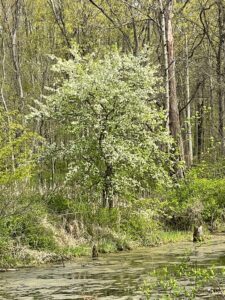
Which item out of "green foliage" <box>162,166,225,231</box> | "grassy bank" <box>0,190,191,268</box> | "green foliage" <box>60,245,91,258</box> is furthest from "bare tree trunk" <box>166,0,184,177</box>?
"green foliage" <box>60,245,91,258</box>

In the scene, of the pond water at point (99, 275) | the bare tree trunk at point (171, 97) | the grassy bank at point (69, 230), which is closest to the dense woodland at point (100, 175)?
the grassy bank at point (69, 230)

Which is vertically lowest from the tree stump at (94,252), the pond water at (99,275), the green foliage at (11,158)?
the pond water at (99,275)

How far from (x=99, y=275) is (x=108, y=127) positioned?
6.55 metres

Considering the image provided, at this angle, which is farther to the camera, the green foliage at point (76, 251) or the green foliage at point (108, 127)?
the green foliage at point (108, 127)

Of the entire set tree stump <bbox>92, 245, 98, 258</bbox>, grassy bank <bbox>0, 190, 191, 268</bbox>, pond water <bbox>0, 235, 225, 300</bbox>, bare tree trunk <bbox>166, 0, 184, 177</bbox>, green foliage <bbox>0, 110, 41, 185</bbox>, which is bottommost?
pond water <bbox>0, 235, 225, 300</bbox>

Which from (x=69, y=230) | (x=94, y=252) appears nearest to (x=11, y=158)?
(x=69, y=230)

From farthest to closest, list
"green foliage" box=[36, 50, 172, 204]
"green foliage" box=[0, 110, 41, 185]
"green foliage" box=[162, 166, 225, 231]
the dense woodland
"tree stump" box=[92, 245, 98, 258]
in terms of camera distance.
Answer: "green foliage" box=[162, 166, 225, 231] < "green foliage" box=[36, 50, 172, 204] < the dense woodland < "green foliage" box=[0, 110, 41, 185] < "tree stump" box=[92, 245, 98, 258]

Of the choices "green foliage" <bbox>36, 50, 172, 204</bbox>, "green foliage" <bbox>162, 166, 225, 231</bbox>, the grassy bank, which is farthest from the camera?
"green foliage" <bbox>162, 166, 225, 231</bbox>

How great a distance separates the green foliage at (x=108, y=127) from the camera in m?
17.5

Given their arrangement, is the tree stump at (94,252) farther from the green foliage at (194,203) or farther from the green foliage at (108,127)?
the green foliage at (194,203)

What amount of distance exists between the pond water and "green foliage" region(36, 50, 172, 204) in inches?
102

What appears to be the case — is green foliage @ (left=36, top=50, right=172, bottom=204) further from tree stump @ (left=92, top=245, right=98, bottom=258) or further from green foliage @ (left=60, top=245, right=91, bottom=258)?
tree stump @ (left=92, top=245, right=98, bottom=258)

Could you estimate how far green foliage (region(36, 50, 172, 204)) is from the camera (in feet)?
57.5

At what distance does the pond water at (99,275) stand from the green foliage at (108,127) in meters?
2.60
